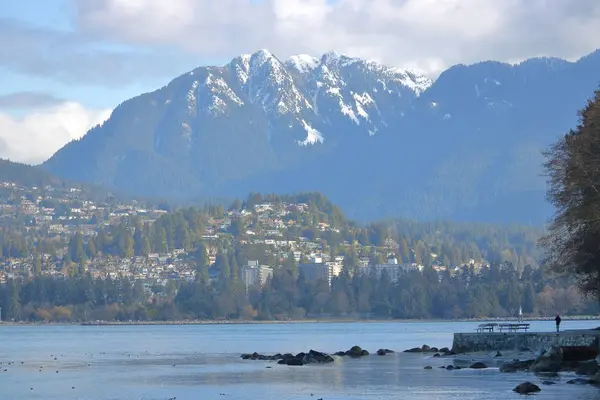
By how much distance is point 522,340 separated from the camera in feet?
306

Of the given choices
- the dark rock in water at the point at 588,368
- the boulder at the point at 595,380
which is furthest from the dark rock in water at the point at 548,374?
the boulder at the point at 595,380

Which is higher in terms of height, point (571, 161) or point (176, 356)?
point (571, 161)

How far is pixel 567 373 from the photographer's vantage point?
76.0 m

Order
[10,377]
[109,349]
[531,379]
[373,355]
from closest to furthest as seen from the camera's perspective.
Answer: [531,379], [10,377], [373,355], [109,349]

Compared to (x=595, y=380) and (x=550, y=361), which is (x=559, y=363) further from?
(x=595, y=380)

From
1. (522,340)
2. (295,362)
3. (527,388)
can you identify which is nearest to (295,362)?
(295,362)

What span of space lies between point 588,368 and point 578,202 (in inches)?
376

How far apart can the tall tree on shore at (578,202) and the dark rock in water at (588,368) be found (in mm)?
6810

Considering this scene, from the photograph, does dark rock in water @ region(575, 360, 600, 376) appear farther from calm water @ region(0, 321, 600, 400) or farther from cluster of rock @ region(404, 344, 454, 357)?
cluster of rock @ region(404, 344, 454, 357)

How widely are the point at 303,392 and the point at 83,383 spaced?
18745 mm

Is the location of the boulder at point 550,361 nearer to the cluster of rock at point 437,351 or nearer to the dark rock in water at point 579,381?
the dark rock in water at point 579,381

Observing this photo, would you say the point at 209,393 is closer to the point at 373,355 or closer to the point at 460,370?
the point at 460,370

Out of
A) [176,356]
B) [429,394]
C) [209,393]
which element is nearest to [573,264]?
[429,394]

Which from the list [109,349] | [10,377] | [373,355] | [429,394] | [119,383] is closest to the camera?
[429,394]
